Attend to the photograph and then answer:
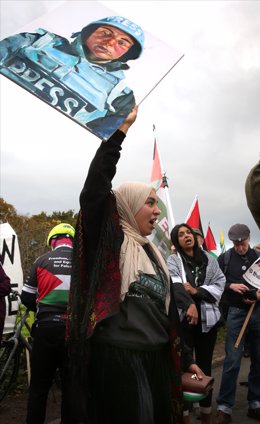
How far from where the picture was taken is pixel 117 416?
1.94m

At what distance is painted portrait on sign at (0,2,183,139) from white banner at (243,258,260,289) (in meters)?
3.10

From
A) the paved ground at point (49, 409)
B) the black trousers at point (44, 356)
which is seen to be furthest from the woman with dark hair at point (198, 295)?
the black trousers at point (44, 356)

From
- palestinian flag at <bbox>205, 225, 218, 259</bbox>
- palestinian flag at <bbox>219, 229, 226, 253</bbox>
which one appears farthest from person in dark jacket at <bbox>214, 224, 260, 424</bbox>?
palestinian flag at <bbox>219, 229, 226, 253</bbox>

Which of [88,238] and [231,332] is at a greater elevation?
[88,238]

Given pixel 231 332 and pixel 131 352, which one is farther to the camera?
pixel 231 332

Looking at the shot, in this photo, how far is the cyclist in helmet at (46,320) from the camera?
3430 mm

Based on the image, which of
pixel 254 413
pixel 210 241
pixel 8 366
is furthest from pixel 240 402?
pixel 210 241

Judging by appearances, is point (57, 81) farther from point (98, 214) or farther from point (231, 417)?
point (231, 417)

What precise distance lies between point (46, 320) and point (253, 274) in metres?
2.34

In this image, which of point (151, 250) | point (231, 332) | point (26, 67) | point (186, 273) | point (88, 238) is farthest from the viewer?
point (231, 332)

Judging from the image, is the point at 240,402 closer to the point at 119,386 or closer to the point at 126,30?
the point at 119,386

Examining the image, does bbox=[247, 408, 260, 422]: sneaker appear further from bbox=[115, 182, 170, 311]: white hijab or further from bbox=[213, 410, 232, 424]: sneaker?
bbox=[115, 182, 170, 311]: white hijab

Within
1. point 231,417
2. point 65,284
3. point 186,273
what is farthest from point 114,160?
point 231,417

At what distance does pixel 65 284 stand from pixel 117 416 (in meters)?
1.76
